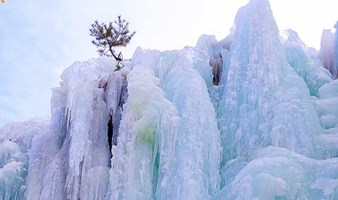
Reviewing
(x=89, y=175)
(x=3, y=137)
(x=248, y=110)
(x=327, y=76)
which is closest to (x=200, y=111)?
(x=248, y=110)

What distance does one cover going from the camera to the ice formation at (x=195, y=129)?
9.59m

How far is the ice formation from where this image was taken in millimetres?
9594

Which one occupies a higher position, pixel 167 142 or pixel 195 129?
pixel 195 129

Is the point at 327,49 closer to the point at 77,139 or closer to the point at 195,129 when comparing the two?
the point at 195,129

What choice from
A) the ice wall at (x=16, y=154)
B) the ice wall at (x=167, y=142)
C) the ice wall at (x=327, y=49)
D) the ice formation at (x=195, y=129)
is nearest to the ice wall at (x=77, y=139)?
the ice formation at (x=195, y=129)

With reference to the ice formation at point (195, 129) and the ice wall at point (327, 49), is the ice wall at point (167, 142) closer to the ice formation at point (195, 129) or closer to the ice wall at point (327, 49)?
the ice formation at point (195, 129)

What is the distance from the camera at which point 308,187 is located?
29.0 ft

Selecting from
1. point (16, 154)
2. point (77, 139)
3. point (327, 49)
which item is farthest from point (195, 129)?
point (327, 49)

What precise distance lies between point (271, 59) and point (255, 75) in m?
0.57

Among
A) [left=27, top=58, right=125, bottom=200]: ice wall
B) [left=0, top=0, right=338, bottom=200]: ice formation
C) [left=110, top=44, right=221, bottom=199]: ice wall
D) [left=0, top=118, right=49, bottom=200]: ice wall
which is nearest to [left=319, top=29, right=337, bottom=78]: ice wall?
[left=0, top=0, right=338, bottom=200]: ice formation

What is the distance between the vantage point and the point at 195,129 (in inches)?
415

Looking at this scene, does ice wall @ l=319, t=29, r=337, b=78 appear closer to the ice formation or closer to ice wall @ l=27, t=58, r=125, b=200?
the ice formation

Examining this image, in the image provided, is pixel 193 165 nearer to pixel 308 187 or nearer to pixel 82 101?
pixel 308 187

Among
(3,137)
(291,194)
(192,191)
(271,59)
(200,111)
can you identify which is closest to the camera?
(291,194)
